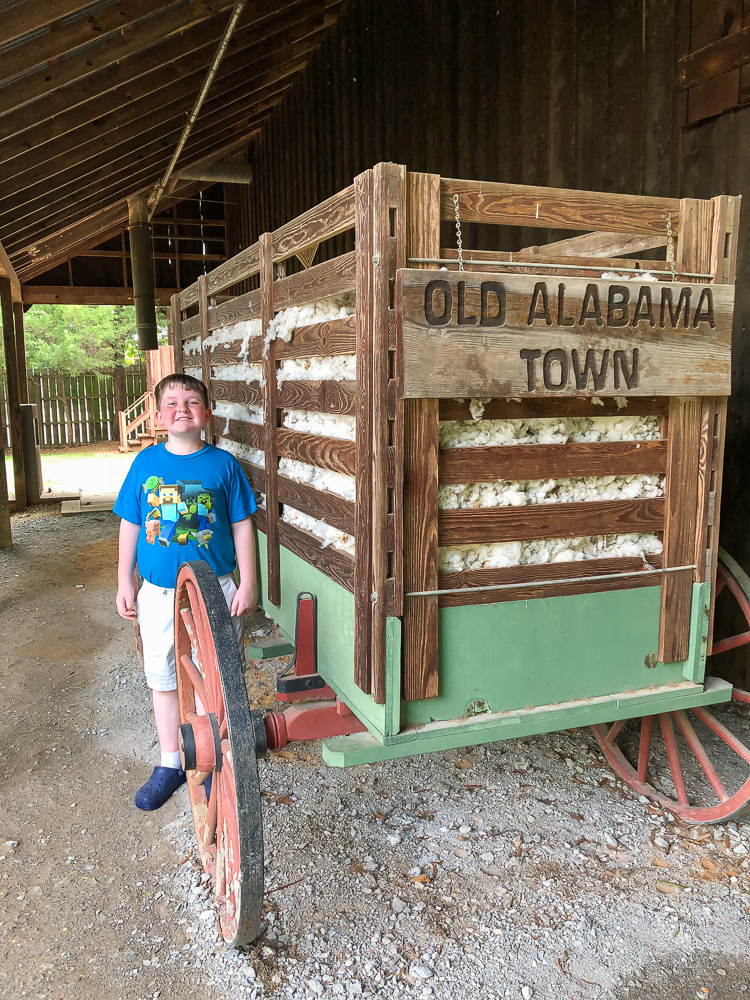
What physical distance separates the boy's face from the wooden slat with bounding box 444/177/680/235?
1.34 meters

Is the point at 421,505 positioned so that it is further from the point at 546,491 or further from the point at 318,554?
the point at 318,554

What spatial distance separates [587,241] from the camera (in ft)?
10.5

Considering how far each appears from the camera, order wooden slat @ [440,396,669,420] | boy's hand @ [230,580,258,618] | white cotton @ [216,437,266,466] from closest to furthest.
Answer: wooden slat @ [440,396,669,420] < boy's hand @ [230,580,258,618] < white cotton @ [216,437,266,466]

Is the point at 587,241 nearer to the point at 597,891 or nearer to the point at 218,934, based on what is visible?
the point at 597,891

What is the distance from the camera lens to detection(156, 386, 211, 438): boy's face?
2.93 meters

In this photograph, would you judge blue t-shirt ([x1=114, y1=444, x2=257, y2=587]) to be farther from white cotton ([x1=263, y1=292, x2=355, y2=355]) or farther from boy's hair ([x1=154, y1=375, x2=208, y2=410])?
white cotton ([x1=263, y1=292, x2=355, y2=355])

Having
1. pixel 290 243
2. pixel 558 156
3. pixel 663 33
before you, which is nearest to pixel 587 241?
pixel 290 243

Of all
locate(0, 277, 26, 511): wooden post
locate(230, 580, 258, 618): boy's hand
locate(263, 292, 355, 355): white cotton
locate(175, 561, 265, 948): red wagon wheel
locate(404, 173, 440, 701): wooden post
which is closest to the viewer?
locate(175, 561, 265, 948): red wagon wheel

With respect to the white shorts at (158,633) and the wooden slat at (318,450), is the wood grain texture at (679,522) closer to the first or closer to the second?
the wooden slat at (318,450)

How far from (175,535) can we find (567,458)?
4.89ft

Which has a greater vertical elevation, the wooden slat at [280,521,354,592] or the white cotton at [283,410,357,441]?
the white cotton at [283,410,357,441]

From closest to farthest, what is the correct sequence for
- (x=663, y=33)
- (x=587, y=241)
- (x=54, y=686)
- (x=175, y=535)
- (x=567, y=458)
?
(x=567, y=458) < (x=175, y=535) < (x=587, y=241) < (x=663, y=33) < (x=54, y=686)

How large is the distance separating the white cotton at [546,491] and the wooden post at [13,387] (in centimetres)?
877

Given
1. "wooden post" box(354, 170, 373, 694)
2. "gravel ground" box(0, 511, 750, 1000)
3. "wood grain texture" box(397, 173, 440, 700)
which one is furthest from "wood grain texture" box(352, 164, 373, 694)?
"gravel ground" box(0, 511, 750, 1000)
